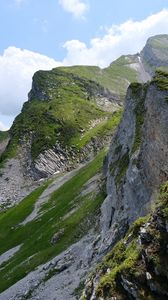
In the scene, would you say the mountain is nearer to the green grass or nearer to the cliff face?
the cliff face

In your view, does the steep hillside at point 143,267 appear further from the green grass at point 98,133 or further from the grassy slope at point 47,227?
the green grass at point 98,133

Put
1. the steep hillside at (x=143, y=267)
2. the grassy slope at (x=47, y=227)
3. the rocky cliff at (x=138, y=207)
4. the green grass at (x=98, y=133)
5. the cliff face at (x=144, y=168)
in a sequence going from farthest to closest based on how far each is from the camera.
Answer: the green grass at (x=98, y=133) < the grassy slope at (x=47, y=227) < the cliff face at (x=144, y=168) < the rocky cliff at (x=138, y=207) < the steep hillside at (x=143, y=267)

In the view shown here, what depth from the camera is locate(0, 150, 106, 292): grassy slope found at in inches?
2844

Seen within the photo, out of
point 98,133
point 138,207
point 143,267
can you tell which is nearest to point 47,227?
point 138,207

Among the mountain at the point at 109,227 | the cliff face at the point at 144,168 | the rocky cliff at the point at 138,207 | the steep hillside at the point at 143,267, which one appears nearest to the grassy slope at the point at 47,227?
the mountain at the point at 109,227

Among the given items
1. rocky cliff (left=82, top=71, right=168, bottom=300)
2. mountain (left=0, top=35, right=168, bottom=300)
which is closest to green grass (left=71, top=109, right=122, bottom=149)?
mountain (left=0, top=35, right=168, bottom=300)

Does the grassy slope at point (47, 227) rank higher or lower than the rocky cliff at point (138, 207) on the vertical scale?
lower

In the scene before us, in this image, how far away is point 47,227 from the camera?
300ft

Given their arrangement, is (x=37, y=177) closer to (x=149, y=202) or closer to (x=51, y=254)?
(x=51, y=254)

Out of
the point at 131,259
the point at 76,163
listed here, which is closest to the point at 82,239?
the point at 131,259

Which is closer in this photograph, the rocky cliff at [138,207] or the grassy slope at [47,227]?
the rocky cliff at [138,207]

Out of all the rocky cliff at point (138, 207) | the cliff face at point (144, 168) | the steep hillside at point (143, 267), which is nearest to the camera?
the steep hillside at point (143, 267)

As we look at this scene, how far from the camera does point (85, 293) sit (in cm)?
2942

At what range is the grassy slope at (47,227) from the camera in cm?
7225
